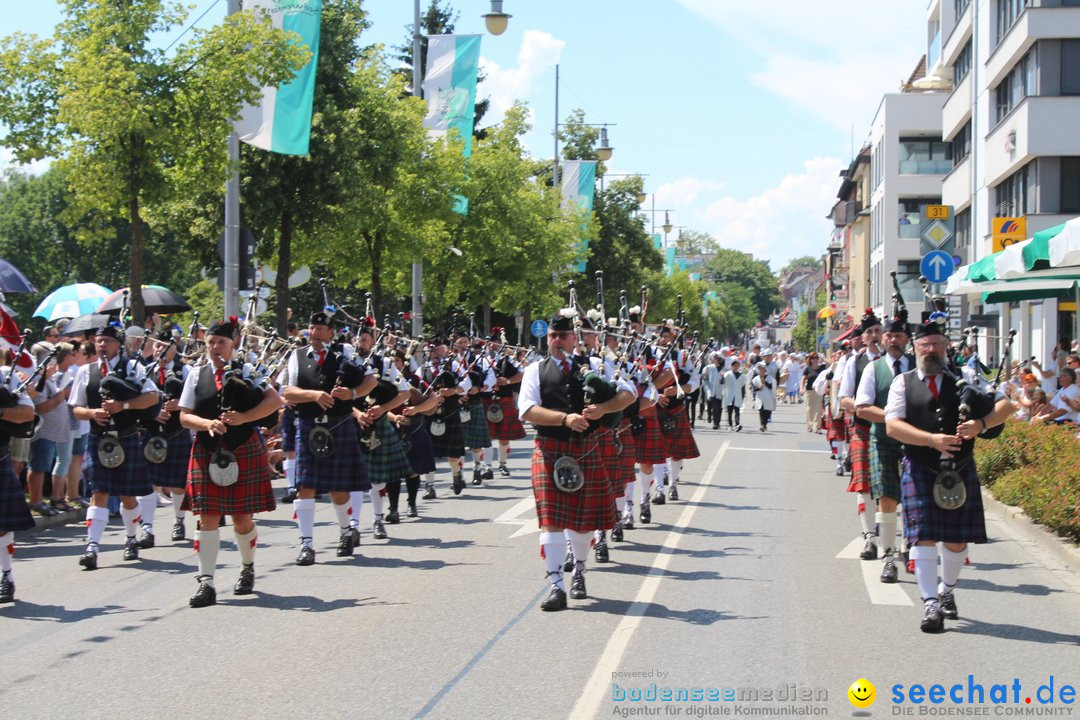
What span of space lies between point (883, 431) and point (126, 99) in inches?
405

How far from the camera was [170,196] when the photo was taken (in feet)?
54.2

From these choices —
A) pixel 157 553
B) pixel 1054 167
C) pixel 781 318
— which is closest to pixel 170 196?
pixel 157 553

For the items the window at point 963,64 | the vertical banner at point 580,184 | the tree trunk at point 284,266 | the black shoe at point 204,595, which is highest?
the window at point 963,64

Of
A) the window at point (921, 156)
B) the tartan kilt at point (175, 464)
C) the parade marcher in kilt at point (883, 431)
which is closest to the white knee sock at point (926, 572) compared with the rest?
the parade marcher in kilt at point (883, 431)

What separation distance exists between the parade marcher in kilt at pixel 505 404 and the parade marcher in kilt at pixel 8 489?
8958mm

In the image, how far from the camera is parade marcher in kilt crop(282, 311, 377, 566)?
10.0 metres

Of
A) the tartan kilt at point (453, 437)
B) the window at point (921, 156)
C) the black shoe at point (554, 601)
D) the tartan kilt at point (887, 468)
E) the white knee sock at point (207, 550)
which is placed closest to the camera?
the black shoe at point (554, 601)

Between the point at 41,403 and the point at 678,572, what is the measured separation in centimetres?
649

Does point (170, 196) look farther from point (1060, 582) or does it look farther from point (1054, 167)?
point (1054, 167)

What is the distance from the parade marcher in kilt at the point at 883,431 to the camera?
8.69 m

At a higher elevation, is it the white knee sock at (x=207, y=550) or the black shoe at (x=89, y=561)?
the white knee sock at (x=207, y=550)

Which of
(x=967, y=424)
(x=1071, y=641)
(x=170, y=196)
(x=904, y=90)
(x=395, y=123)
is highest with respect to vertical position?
(x=904, y=90)

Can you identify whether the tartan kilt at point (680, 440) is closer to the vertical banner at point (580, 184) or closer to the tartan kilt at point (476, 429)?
the tartan kilt at point (476, 429)

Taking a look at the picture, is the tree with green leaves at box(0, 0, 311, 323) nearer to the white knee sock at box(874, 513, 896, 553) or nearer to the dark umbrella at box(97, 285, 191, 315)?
the dark umbrella at box(97, 285, 191, 315)
